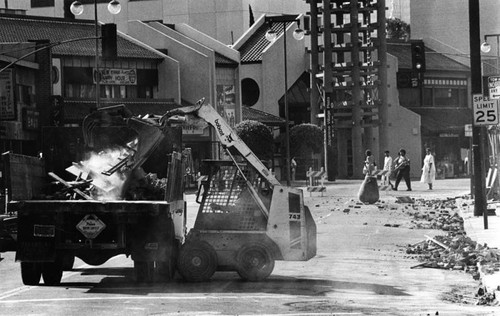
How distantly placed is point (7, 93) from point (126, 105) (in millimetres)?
13693

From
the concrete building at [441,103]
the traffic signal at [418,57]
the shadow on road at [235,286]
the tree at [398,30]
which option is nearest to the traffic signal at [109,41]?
the traffic signal at [418,57]

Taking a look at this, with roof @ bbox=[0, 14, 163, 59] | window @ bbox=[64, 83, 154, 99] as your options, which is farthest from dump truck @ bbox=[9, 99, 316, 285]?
window @ bbox=[64, 83, 154, 99]

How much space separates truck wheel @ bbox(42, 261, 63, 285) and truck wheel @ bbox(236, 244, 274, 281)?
2.55 m

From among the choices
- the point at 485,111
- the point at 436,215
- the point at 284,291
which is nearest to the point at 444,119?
the point at 436,215

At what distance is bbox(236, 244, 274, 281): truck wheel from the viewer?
16.1 metres

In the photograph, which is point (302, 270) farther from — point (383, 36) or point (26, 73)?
point (383, 36)

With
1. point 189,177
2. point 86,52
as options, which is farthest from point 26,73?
point 189,177

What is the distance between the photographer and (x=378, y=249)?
71.2 ft

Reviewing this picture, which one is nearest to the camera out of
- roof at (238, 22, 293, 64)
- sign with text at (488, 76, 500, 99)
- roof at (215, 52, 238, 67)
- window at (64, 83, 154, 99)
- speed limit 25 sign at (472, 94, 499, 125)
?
speed limit 25 sign at (472, 94, 499, 125)

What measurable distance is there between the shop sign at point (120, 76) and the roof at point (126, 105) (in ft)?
4.66

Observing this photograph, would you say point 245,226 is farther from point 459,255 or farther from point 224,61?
point 224,61

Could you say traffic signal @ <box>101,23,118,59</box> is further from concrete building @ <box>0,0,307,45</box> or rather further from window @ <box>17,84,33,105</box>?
concrete building @ <box>0,0,307,45</box>

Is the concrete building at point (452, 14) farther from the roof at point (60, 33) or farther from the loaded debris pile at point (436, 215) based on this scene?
the roof at point (60, 33)

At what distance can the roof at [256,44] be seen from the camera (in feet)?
275
